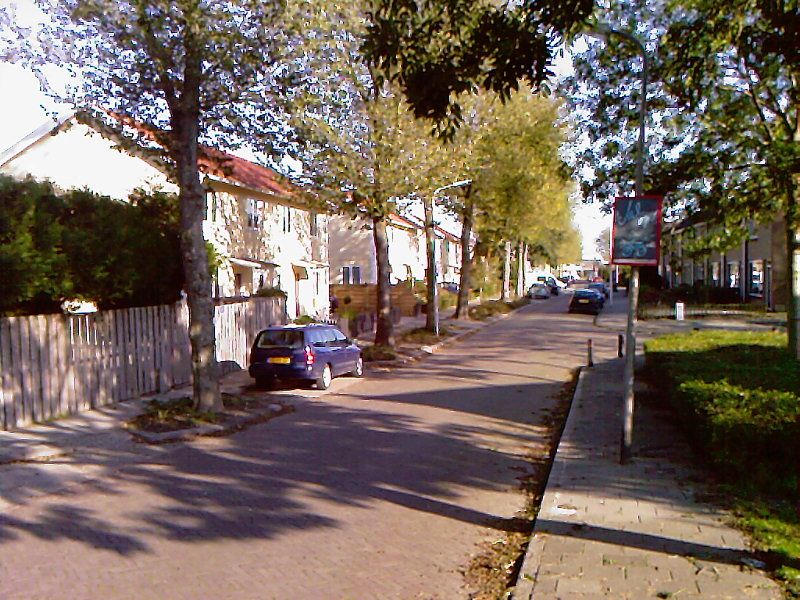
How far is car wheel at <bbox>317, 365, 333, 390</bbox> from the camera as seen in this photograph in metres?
17.1

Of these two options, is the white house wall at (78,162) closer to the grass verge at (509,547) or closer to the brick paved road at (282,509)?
the brick paved road at (282,509)

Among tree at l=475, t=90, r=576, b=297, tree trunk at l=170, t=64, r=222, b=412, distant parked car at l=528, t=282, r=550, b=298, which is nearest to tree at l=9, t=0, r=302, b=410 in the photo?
tree trunk at l=170, t=64, r=222, b=412

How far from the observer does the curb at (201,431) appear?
38.4 ft

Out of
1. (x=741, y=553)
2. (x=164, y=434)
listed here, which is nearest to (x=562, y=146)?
(x=164, y=434)

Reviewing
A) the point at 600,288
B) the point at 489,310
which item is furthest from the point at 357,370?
the point at 600,288

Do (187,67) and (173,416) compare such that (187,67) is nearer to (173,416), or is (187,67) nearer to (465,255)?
(173,416)

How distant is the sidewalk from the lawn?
9.2 inches

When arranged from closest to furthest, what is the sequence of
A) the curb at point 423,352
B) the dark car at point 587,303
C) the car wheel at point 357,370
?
the car wheel at point 357,370
the curb at point 423,352
the dark car at point 587,303

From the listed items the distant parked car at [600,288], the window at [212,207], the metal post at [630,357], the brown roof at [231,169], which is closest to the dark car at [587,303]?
the distant parked car at [600,288]

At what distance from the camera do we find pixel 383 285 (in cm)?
2416

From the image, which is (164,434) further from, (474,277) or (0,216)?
(474,277)

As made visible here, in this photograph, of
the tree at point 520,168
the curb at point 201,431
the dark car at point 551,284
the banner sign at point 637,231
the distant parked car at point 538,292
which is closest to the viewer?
the banner sign at point 637,231

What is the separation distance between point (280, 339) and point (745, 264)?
35012 millimetres

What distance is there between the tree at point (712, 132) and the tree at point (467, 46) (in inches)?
193
